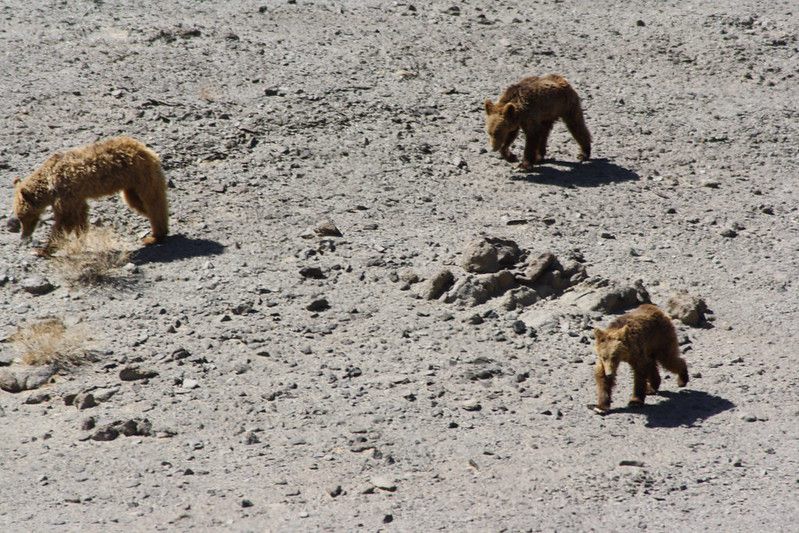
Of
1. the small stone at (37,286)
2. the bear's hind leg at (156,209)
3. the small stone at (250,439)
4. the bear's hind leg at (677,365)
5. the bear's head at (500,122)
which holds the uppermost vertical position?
the bear's head at (500,122)

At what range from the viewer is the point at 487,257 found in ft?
40.6

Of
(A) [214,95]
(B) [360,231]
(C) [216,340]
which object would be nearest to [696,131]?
(B) [360,231]

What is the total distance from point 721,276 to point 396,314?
3.62 metres

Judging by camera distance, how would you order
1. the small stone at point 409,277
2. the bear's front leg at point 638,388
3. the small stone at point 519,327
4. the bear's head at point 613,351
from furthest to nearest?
the small stone at point 409,277 < the small stone at point 519,327 < the bear's front leg at point 638,388 < the bear's head at point 613,351

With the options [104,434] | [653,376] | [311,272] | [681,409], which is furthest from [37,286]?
[681,409]

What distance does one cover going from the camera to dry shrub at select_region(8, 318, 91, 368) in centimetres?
1108

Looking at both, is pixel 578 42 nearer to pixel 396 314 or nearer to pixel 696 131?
pixel 696 131

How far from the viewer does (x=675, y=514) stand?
28.6ft

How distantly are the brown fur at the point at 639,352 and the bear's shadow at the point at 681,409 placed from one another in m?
0.11

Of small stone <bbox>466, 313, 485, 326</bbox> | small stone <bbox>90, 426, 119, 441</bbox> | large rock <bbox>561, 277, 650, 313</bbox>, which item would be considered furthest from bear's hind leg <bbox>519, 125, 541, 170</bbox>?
small stone <bbox>90, 426, 119, 441</bbox>

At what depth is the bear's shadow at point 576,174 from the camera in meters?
15.5

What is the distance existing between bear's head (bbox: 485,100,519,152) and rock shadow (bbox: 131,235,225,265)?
421 centimetres

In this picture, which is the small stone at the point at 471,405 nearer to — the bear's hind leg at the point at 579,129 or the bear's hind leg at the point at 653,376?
the bear's hind leg at the point at 653,376

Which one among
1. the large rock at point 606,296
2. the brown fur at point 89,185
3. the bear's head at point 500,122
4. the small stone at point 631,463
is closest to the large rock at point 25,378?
the brown fur at point 89,185
